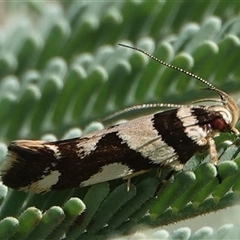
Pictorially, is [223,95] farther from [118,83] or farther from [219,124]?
[118,83]

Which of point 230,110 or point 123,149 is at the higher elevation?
point 230,110

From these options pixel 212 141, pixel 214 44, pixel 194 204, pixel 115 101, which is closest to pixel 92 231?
pixel 194 204

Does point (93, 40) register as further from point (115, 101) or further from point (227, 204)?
point (227, 204)

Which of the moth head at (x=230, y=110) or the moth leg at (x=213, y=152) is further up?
the moth head at (x=230, y=110)

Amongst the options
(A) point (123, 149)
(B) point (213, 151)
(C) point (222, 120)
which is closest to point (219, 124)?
(C) point (222, 120)

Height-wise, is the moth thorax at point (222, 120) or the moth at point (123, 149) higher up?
the moth thorax at point (222, 120)

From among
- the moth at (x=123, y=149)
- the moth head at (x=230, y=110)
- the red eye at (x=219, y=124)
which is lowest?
the moth at (x=123, y=149)

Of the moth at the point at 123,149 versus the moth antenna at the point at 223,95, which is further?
the moth antenna at the point at 223,95
